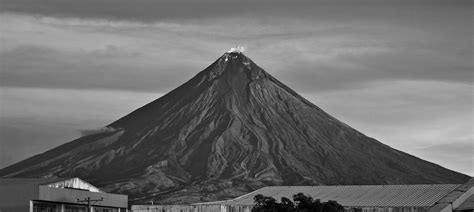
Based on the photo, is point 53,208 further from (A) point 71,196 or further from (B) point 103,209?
(B) point 103,209

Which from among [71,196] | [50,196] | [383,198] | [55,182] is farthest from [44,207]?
[383,198]

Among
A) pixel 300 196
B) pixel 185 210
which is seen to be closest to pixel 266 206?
pixel 300 196

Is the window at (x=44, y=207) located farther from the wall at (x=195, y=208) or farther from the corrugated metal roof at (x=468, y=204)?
the corrugated metal roof at (x=468, y=204)

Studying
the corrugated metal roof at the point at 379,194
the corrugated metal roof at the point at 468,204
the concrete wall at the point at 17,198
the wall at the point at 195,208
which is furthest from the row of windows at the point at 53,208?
the corrugated metal roof at the point at 468,204

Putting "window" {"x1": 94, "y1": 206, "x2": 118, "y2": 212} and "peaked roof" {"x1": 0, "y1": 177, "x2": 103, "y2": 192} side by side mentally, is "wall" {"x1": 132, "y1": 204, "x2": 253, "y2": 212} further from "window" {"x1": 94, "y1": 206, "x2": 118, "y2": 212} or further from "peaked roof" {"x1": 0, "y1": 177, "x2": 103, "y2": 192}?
"peaked roof" {"x1": 0, "y1": 177, "x2": 103, "y2": 192}

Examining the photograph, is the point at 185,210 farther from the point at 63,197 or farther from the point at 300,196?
the point at 300,196
